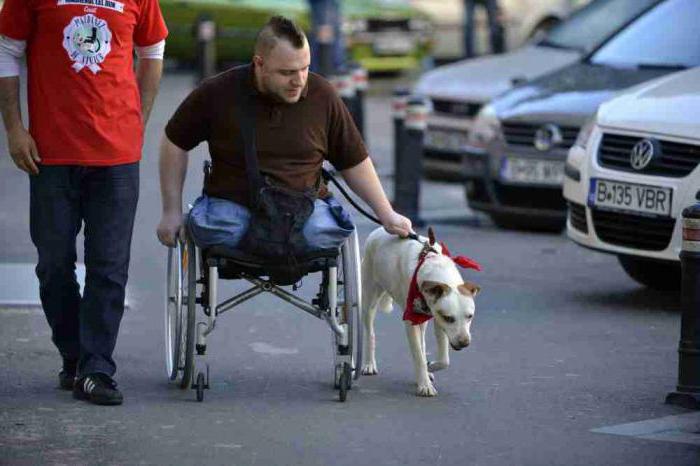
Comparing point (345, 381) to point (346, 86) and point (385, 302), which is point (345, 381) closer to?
point (385, 302)

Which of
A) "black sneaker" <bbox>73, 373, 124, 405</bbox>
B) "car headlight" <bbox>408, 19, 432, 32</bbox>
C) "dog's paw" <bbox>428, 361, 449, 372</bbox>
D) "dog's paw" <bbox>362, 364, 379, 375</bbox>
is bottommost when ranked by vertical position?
"dog's paw" <bbox>362, 364, 379, 375</bbox>

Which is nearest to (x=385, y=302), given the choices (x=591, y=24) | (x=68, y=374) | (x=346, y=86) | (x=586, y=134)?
(x=68, y=374)

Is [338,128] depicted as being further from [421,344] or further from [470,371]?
[470,371]

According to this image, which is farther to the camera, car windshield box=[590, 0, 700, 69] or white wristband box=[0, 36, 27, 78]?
car windshield box=[590, 0, 700, 69]

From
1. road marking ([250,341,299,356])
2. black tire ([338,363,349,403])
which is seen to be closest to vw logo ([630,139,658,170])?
road marking ([250,341,299,356])

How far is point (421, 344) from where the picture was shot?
23.4ft

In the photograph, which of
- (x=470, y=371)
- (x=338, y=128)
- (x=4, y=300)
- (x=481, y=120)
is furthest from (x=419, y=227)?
(x=338, y=128)

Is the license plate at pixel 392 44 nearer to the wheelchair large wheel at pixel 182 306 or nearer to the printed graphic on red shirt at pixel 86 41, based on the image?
the wheelchair large wheel at pixel 182 306

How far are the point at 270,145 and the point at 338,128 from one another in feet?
0.98

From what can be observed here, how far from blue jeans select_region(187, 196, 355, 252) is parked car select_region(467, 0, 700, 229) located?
5.45m

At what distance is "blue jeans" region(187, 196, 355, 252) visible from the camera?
672 centimetres

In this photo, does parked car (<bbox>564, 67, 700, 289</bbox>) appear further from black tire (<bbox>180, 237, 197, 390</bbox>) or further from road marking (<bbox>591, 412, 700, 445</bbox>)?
black tire (<bbox>180, 237, 197, 390</bbox>)

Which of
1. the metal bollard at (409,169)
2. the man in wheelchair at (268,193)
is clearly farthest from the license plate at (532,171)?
the man in wheelchair at (268,193)

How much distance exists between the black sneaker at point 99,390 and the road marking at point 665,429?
1853 mm
